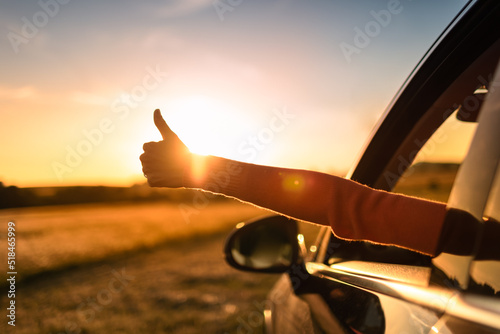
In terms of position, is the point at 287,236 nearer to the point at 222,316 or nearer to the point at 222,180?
the point at 222,180

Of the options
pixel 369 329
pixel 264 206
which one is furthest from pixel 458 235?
pixel 264 206

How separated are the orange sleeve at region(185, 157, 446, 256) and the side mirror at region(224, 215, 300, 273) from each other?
98 centimetres

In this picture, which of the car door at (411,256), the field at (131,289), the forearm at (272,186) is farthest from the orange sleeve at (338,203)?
the field at (131,289)

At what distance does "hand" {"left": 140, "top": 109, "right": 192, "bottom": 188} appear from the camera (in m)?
1.70

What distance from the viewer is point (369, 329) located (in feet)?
4.33

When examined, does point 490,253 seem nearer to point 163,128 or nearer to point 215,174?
point 215,174

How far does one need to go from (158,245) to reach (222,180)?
1431cm

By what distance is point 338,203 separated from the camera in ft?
4.38

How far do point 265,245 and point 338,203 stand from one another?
1.31m

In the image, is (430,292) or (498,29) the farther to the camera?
(498,29)

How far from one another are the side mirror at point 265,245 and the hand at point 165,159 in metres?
0.90

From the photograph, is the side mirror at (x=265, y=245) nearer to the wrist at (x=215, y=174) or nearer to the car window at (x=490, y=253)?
the wrist at (x=215, y=174)

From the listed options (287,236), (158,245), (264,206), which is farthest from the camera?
(158,245)

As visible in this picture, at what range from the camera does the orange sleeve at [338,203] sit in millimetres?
1219
